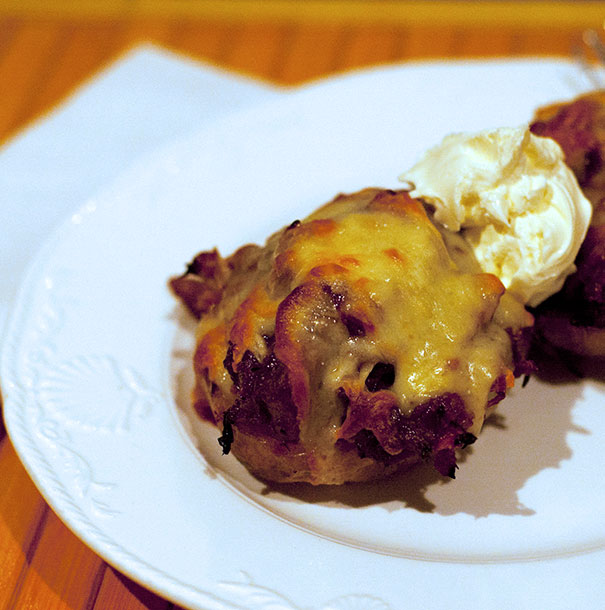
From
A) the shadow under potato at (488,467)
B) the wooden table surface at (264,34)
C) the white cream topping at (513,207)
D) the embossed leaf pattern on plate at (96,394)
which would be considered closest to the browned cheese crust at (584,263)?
the white cream topping at (513,207)

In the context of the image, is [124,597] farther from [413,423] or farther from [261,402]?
[413,423]

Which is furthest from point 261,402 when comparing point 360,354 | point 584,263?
point 584,263

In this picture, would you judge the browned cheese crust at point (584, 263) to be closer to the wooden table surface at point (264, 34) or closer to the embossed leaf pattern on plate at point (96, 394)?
the embossed leaf pattern on plate at point (96, 394)

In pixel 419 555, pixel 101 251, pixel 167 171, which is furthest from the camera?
pixel 167 171

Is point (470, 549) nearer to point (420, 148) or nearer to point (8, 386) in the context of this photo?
point (8, 386)

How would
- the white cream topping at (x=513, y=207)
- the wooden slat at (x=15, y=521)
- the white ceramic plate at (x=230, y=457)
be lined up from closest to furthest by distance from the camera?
1. the white ceramic plate at (x=230, y=457)
2. the wooden slat at (x=15, y=521)
3. the white cream topping at (x=513, y=207)

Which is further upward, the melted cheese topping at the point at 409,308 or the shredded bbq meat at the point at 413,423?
the melted cheese topping at the point at 409,308

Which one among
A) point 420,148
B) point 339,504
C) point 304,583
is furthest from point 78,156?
point 304,583
